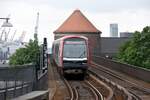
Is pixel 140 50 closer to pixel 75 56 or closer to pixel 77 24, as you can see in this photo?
pixel 75 56

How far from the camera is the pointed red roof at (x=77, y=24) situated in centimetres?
14612

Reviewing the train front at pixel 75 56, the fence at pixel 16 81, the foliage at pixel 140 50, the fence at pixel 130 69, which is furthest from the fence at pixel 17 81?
the foliage at pixel 140 50

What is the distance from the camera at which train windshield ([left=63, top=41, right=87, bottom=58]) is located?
38062 millimetres

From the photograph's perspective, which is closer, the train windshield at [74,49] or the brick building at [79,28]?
the train windshield at [74,49]

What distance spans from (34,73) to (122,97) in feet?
18.0

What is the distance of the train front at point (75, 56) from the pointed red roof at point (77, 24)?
107 meters

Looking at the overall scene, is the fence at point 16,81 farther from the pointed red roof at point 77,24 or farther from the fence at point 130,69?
the pointed red roof at point 77,24

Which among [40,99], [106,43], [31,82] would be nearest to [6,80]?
[40,99]

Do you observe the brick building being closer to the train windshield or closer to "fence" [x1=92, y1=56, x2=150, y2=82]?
"fence" [x1=92, y1=56, x2=150, y2=82]

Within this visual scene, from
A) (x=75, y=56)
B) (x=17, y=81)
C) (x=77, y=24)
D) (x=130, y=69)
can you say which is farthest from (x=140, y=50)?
(x=77, y=24)

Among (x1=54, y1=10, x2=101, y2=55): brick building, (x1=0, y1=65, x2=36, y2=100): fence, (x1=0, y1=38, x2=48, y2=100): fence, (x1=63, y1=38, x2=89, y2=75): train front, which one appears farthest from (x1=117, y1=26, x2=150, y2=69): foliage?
(x1=54, y1=10, x2=101, y2=55): brick building

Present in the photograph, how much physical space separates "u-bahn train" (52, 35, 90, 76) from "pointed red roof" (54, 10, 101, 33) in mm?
106507

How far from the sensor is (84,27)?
14662 centimetres

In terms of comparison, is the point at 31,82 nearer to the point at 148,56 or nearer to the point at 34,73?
the point at 34,73
